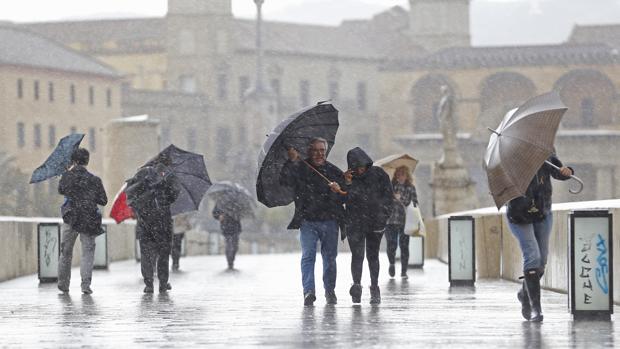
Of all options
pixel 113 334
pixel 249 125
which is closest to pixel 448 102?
pixel 113 334

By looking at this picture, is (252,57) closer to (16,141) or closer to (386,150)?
(386,150)

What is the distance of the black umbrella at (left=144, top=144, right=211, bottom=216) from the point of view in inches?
812

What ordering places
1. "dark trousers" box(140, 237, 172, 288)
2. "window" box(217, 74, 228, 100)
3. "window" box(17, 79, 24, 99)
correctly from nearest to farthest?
"dark trousers" box(140, 237, 172, 288) < "window" box(17, 79, 24, 99) < "window" box(217, 74, 228, 100)

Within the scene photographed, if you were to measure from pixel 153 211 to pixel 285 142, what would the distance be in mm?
2601

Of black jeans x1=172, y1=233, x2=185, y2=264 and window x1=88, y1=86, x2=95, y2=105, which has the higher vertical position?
window x1=88, y1=86, x2=95, y2=105

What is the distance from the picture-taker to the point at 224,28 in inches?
5103

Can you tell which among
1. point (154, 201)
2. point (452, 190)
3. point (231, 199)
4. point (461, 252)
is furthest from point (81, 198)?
point (452, 190)

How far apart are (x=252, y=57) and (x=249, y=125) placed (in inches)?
433

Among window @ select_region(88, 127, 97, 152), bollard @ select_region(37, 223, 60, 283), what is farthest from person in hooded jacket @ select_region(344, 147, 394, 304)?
window @ select_region(88, 127, 97, 152)

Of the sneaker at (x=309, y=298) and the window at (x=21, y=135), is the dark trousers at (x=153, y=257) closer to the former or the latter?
the sneaker at (x=309, y=298)

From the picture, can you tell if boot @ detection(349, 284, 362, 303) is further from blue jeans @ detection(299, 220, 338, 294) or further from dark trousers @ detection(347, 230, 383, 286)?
blue jeans @ detection(299, 220, 338, 294)

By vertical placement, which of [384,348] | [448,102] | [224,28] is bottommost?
[384,348]

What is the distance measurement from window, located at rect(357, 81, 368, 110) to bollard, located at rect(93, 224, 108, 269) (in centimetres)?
10909

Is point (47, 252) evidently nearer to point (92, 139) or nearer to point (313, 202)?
point (313, 202)
